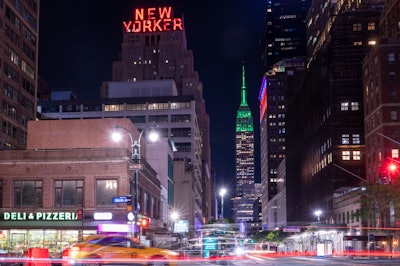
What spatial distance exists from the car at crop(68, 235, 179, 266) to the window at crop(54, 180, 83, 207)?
22.3m

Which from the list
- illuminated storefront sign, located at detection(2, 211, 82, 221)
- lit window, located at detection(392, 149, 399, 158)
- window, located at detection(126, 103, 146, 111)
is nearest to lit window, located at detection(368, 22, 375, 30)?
lit window, located at detection(392, 149, 399, 158)

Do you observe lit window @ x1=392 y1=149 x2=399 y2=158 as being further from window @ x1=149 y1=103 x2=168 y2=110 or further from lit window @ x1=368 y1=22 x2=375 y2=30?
window @ x1=149 y1=103 x2=168 y2=110

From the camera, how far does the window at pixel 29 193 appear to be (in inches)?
2029

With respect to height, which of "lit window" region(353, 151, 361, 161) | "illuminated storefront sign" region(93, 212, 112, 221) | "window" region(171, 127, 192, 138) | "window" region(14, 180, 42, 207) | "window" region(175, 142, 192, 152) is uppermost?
"window" region(171, 127, 192, 138)

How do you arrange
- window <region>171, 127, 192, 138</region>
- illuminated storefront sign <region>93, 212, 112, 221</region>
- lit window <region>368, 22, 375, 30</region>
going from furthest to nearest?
window <region>171, 127, 192, 138</region>
lit window <region>368, 22, 375, 30</region>
illuminated storefront sign <region>93, 212, 112, 221</region>

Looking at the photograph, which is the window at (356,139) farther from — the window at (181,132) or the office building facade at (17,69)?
the office building facade at (17,69)

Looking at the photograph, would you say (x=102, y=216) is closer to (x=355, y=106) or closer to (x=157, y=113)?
(x=355, y=106)

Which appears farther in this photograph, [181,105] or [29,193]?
[181,105]

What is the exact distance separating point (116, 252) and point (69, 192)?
23639mm

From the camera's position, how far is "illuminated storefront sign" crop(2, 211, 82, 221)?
50344 mm

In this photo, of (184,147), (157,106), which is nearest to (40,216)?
(184,147)

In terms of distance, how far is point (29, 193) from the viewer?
51.6 metres

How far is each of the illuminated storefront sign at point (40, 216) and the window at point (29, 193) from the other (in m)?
0.94

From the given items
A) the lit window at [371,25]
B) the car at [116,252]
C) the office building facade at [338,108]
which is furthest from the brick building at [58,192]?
the lit window at [371,25]
